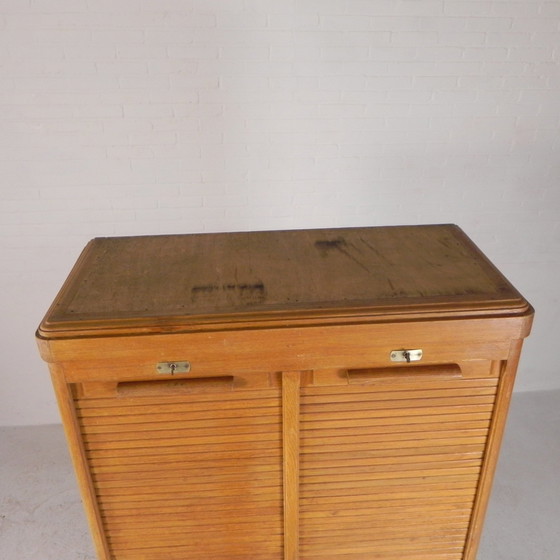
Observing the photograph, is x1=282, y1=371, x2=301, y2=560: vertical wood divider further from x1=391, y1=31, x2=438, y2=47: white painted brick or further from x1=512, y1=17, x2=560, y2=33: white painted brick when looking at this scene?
x1=512, y1=17, x2=560, y2=33: white painted brick

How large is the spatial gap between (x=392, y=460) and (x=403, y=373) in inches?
11.5

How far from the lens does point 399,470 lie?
143cm

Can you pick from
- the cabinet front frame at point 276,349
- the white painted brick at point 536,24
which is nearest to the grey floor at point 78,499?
the cabinet front frame at point 276,349

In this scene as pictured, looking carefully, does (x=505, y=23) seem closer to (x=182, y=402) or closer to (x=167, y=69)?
(x=167, y=69)

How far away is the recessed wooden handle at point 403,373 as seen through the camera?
1269 mm

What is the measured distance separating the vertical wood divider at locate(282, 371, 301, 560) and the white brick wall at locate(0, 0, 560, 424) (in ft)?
3.26

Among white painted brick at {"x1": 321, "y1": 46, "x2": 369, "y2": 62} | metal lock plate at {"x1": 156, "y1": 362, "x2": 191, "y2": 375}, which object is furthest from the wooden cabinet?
white painted brick at {"x1": 321, "y1": 46, "x2": 369, "y2": 62}

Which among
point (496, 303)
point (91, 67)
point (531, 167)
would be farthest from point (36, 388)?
point (531, 167)

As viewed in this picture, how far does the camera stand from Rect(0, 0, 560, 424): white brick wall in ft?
6.02

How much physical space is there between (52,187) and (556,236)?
2124 mm

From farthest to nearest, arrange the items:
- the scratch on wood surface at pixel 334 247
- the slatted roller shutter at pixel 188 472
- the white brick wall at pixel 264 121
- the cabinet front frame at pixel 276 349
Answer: the white brick wall at pixel 264 121 < the scratch on wood surface at pixel 334 247 < the slatted roller shutter at pixel 188 472 < the cabinet front frame at pixel 276 349

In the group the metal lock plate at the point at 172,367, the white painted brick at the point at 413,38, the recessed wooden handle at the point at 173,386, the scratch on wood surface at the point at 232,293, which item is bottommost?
the recessed wooden handle at the point at 173,386

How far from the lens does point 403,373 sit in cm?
128

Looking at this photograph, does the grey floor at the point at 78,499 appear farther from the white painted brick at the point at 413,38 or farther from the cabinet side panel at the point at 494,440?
the white painted brick at the point at 413,38
